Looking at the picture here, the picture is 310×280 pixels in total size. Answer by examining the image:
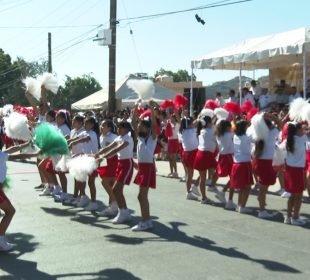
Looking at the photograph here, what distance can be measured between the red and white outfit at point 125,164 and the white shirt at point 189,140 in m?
2.72

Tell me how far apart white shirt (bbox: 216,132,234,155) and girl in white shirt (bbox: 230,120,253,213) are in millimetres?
820

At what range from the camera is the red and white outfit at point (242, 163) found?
8406mm

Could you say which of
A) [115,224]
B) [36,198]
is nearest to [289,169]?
[115,224]

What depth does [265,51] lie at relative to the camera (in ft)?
46.5

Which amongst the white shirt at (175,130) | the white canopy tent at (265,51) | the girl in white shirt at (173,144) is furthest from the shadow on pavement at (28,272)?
the white canopy tent at (265,51)

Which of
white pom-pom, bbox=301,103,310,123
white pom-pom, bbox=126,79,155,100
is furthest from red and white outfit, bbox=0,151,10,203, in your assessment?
white pom-pom, bbox=301,103,310,123

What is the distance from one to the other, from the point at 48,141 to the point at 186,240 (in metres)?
2.23

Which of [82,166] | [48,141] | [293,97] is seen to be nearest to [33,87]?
[82,166]

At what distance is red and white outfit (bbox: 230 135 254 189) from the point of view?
841 cm

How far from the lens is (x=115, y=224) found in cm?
762

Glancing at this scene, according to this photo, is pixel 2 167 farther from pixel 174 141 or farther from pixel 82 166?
pixel 174 141

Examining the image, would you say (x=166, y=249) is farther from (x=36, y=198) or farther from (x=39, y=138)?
(x=36, y=198)

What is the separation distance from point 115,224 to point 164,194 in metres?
2.97

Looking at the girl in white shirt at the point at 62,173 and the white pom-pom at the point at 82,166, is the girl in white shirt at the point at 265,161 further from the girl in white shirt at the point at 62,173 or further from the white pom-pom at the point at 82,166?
the girl in white shirt at the point at 62,173
